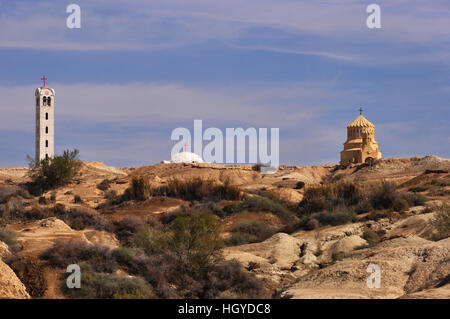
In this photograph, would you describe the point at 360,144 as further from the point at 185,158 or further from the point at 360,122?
the point at 185,158

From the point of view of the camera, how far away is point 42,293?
21.6 metres

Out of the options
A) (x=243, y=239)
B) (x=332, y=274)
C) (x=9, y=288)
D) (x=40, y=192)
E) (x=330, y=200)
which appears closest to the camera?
(x=9, y=288)

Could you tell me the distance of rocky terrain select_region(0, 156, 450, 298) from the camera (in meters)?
22.2

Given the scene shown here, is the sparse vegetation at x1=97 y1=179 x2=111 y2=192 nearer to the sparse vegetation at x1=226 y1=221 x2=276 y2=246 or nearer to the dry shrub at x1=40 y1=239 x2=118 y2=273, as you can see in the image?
the sparse vegetation at x1=226 y1=221 x2=276 y2=246

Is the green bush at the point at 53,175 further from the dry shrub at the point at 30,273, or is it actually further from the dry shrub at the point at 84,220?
the dry shrub at the point at 30,273

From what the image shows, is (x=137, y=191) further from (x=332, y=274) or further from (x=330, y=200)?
(x=332, y=274)

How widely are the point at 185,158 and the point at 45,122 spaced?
954 inches

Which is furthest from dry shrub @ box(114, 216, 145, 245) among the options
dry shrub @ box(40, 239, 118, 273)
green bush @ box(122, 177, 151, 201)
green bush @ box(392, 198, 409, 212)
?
green bush @ box(122, 177, 151, 201)

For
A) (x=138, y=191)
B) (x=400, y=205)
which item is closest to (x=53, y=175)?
(x=138, y=191)

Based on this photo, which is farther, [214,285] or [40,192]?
[40,192]

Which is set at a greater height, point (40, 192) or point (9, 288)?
point (40, 192)

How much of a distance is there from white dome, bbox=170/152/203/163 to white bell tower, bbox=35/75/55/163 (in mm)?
21993
